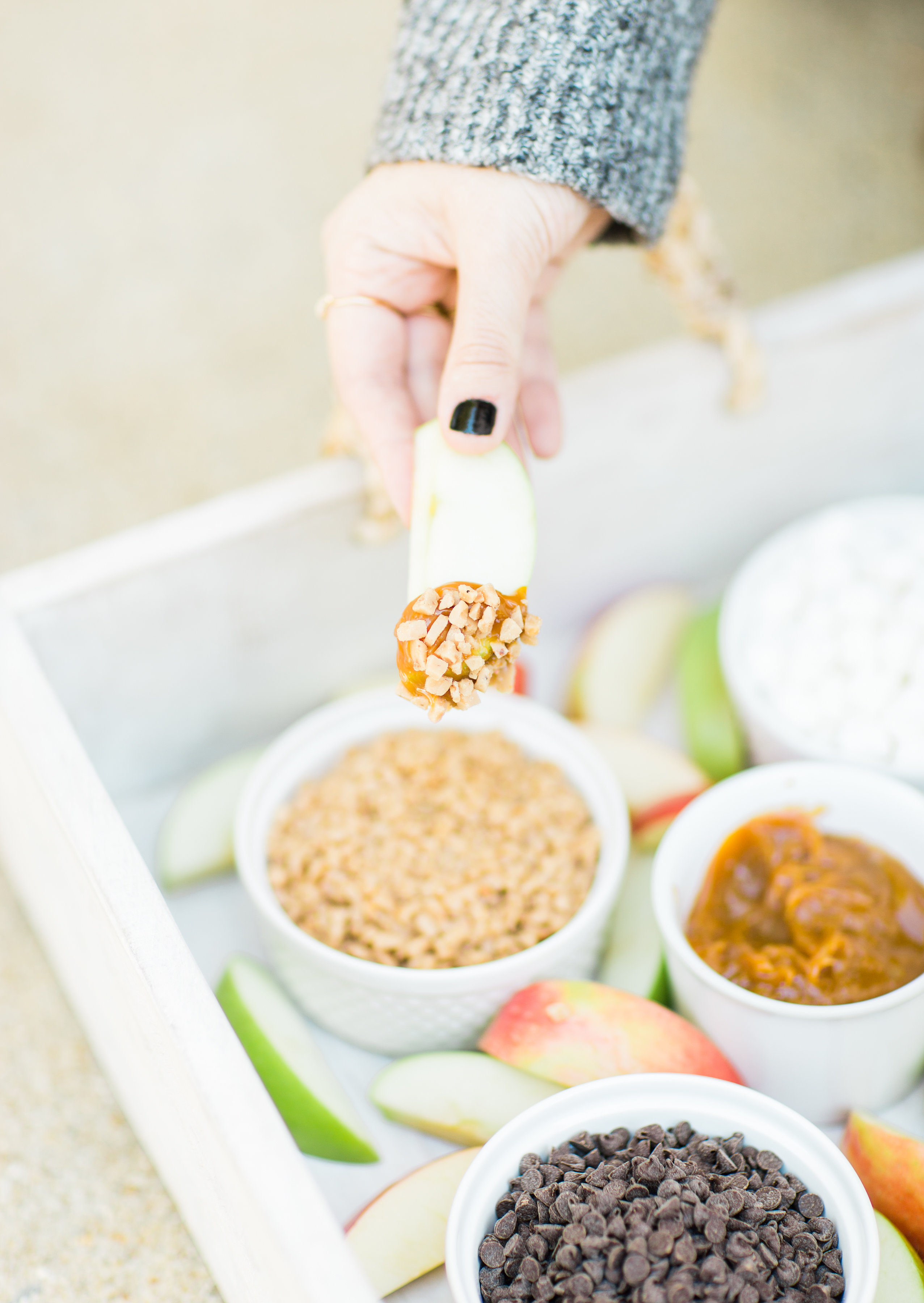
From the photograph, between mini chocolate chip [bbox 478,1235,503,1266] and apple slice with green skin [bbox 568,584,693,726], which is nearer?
mini chocolate chip [bbox 478,1235,503,1266]

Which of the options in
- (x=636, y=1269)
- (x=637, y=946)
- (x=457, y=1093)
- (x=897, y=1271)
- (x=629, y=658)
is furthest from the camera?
(x=629, y=658)

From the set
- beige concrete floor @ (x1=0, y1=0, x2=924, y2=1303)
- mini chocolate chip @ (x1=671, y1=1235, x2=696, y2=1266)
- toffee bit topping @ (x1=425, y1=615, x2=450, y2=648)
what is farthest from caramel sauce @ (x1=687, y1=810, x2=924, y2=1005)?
beige concrete floor @ (x1=0, y1=0, x2=924, y2=1303)

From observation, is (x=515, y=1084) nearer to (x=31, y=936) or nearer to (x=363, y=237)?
(x=31, y=936)

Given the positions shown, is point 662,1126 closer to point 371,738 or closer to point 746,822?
point 746,822

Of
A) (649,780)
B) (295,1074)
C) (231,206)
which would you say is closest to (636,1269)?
(295,1074)

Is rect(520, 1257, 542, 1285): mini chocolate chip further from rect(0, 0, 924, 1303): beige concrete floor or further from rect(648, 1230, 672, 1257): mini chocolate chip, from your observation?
rect(0, 0, 924, 1303): beige concrete floor

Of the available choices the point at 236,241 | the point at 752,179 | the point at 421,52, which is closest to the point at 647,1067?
the point at 421,52
